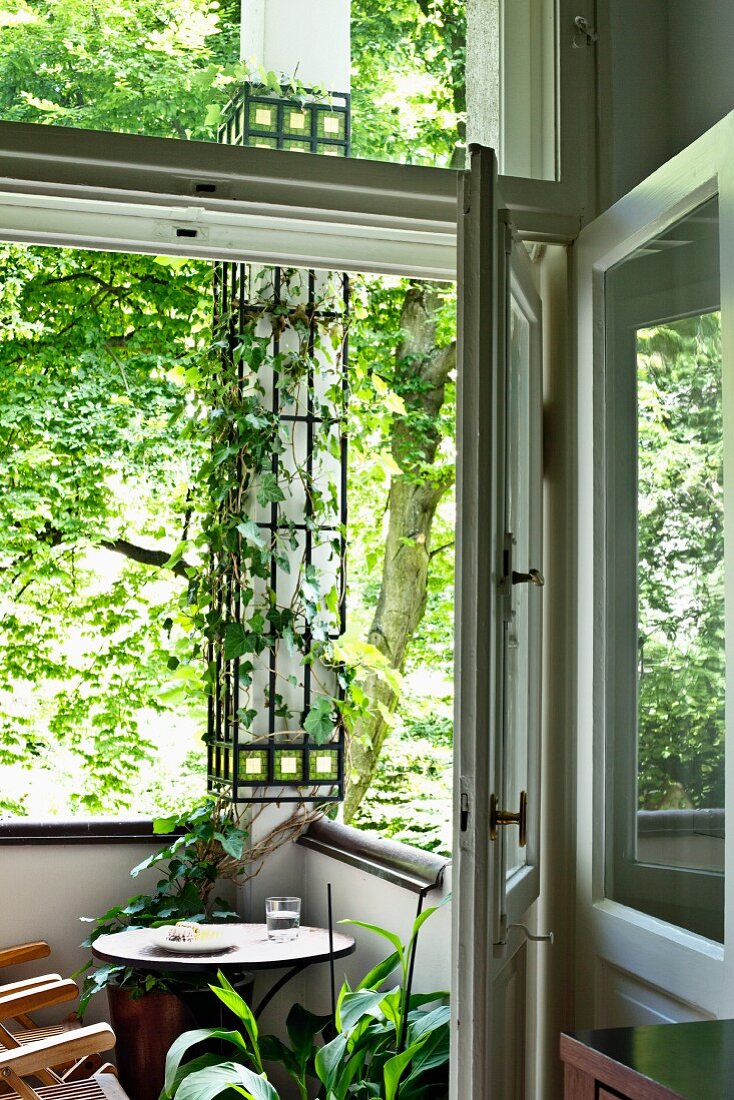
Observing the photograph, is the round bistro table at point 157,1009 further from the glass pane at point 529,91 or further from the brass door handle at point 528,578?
the glass pane at point 529,91

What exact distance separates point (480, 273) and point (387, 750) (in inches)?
285

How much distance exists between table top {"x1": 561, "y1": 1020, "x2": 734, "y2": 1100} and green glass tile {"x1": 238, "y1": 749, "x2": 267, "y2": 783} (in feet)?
8.95

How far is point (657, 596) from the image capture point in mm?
2402

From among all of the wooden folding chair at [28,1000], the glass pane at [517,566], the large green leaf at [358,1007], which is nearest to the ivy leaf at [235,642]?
the wooden folding chair at [28,1000]

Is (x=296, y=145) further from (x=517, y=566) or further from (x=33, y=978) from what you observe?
(x=33, y=978)

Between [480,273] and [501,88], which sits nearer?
[480,273]

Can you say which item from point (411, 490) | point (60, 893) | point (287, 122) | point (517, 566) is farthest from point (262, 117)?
point (411, 490)

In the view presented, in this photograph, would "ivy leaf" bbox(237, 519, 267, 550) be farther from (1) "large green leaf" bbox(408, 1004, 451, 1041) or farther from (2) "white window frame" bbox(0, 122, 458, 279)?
(1) "large green leaf" bbox(408, 1004, 451, 1041)

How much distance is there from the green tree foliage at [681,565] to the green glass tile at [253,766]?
1943mm

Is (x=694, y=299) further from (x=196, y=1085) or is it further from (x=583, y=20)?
(x=196, y=1085)

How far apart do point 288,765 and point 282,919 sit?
26.7 inches

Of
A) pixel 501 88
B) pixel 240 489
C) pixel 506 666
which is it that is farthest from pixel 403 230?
pixel 240 489

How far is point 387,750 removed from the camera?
8.95 meters

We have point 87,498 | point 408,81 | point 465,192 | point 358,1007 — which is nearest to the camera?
point 465,192
